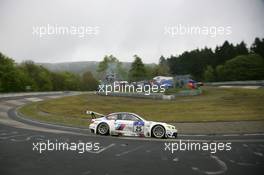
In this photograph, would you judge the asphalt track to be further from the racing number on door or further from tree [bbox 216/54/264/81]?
tree [bbox 216/54/264/81]

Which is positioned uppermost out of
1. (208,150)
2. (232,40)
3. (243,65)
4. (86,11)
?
(86,11)

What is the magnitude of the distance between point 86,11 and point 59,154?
688 centimetres

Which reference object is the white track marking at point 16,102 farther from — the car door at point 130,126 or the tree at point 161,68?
the tree at point 161,68

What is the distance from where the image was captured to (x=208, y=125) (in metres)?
15.6

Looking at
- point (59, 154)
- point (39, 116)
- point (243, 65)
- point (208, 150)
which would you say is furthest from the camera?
point (39, 116)

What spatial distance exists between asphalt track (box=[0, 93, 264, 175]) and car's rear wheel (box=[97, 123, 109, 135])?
1.39 feet

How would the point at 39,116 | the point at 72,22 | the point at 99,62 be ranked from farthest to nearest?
the point at 39,116
the point at 99,62
the point at 72,22

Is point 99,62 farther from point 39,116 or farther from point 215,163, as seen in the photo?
point 215,163

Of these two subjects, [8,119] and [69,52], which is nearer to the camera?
[69,52]

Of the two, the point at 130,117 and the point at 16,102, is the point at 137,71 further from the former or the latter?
the point at 16,102

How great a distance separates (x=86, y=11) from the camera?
1424 cm

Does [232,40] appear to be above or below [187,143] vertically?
above

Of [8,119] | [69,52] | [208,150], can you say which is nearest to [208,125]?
[208,150]

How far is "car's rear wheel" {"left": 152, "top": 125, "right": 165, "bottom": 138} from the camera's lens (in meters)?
13.2
